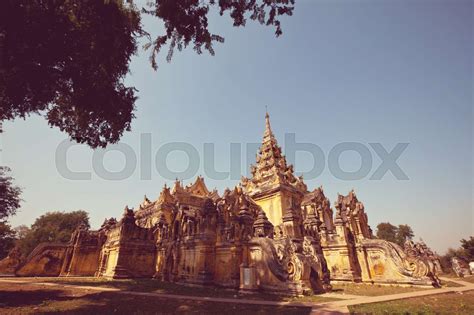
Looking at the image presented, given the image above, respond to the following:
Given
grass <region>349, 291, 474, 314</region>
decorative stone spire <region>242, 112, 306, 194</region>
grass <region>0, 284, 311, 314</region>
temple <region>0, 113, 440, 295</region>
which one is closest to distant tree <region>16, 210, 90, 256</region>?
temple <region>0, 113, 440, 295</region>

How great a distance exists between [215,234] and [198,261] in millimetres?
1907

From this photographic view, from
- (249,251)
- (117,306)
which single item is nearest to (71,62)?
(117,306)

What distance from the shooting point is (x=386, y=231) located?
6606 cm

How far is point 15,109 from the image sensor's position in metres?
10.2

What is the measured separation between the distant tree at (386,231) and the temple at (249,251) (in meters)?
A: 45.5

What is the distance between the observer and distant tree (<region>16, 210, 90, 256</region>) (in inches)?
1906

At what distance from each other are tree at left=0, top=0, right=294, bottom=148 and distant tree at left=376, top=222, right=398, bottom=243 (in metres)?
71.3

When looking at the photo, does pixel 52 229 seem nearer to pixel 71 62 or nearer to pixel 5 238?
pixel 5 238

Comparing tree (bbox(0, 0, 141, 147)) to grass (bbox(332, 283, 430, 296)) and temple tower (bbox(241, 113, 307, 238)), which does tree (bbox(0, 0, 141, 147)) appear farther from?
temple tower (bbox(241, 113, 307, 238))

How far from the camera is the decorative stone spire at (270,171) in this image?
1209 inches

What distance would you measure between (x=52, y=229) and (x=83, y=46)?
184 ft

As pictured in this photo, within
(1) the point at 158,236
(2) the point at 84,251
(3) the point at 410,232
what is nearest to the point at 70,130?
(1) the point at 158,236

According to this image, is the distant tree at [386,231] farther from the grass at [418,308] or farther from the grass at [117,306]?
the grass at [117,306]

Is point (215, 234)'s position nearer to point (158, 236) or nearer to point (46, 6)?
point (158, 236)
